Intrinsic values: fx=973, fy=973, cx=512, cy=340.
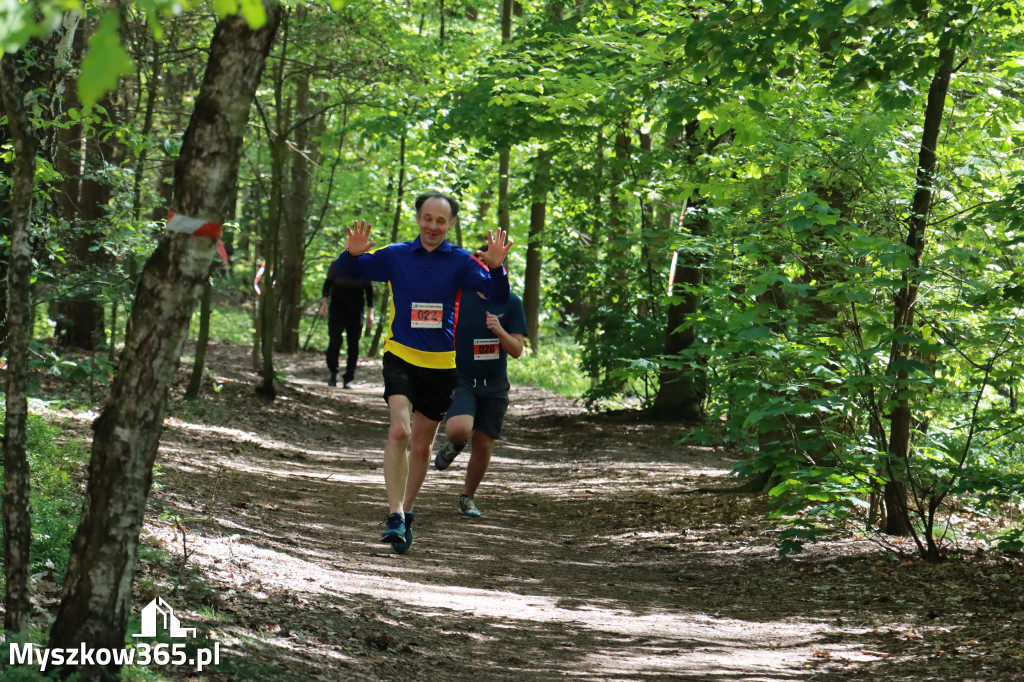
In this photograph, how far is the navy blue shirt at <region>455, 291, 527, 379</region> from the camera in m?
8.16

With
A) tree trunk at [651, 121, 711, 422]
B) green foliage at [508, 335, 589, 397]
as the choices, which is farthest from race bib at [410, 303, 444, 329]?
green foliage at [508, 335, 589, 397]

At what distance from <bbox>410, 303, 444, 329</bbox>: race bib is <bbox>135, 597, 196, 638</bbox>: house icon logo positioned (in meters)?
2.63

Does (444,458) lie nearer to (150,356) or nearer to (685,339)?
(150,356)

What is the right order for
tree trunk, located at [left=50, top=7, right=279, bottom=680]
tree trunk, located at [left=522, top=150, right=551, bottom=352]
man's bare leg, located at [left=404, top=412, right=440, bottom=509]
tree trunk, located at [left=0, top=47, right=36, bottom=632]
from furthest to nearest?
1. tree trunk, located at [left=522, top=150, right=551, bottom=352]
2. man's bare leg, located at [left=404, top=412, right=440, bottom=509]
3. tree trunk, located at [left=0, top=47, right=36, bottom=632]
4. tree trunk, located at [left=50, top=7, right=279, bottom=680]

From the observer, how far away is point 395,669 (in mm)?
4434

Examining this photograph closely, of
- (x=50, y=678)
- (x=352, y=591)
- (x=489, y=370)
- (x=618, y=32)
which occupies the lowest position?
(x=352, y=591)

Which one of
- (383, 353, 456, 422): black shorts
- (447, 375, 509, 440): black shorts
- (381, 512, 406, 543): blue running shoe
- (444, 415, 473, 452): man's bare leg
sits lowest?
(381, 512, 406, 543): blue running shoe

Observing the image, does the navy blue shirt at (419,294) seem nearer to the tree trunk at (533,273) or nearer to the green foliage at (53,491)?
the green foliage at (53,491)

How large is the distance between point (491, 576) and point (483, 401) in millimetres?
2017

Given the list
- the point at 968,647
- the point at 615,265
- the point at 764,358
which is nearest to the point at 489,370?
the point at 764,358

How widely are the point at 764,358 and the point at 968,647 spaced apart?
2214 mm

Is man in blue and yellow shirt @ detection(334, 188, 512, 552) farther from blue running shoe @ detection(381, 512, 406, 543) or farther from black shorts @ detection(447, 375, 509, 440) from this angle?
black shorts @ detection(447, 375, 509, 440)

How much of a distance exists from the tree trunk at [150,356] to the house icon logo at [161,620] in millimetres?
711

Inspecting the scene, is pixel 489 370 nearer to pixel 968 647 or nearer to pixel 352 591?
pixel 352 591
